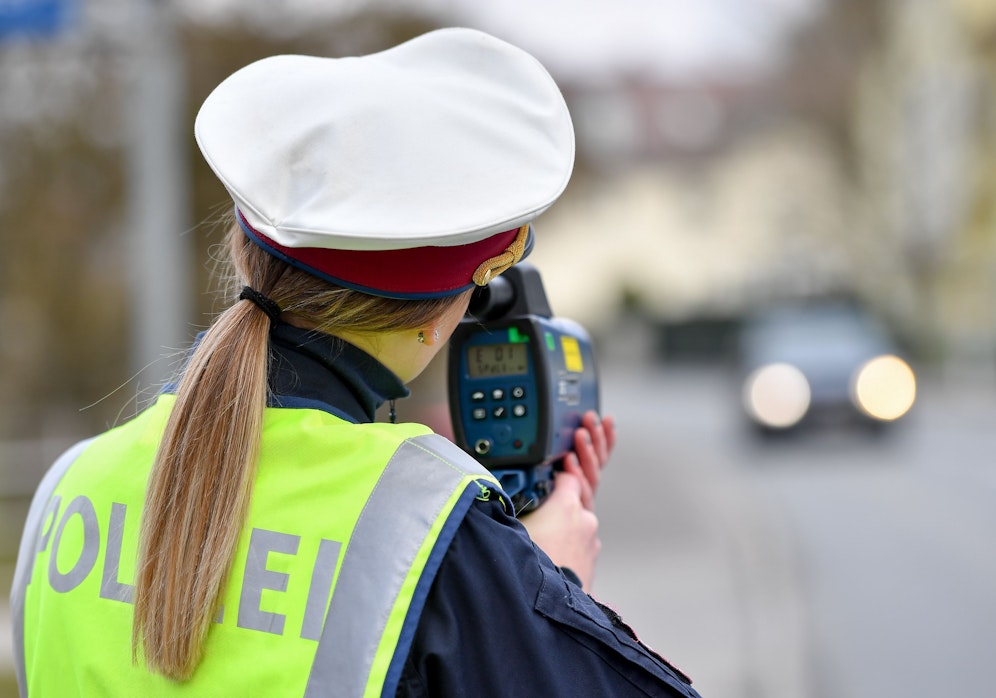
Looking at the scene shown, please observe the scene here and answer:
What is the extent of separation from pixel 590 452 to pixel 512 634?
644 mm

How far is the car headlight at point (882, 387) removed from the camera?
43.2ft

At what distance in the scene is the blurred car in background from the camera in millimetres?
13125

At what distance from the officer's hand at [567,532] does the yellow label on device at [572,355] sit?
296mm

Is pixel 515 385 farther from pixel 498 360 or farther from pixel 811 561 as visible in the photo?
pixel 811 561

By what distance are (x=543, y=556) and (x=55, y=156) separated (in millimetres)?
7824

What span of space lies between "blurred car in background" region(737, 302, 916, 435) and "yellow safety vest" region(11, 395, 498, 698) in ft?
41.1

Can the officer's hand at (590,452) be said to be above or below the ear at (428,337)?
below

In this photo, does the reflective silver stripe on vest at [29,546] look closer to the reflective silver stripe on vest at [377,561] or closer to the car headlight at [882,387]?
the reflective silver stripe on vest at [377,561]

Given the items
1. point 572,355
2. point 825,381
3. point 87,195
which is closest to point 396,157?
point 572,355

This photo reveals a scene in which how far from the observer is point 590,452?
5.56 ft

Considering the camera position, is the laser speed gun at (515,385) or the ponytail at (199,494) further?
the laser speed gun at (515,385)

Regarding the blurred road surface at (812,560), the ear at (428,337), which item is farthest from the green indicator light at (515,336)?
the blurred road surface at (812,560)

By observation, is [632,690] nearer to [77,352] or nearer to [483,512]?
[483,512]

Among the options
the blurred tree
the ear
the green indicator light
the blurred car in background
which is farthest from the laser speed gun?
the blurred car in background
